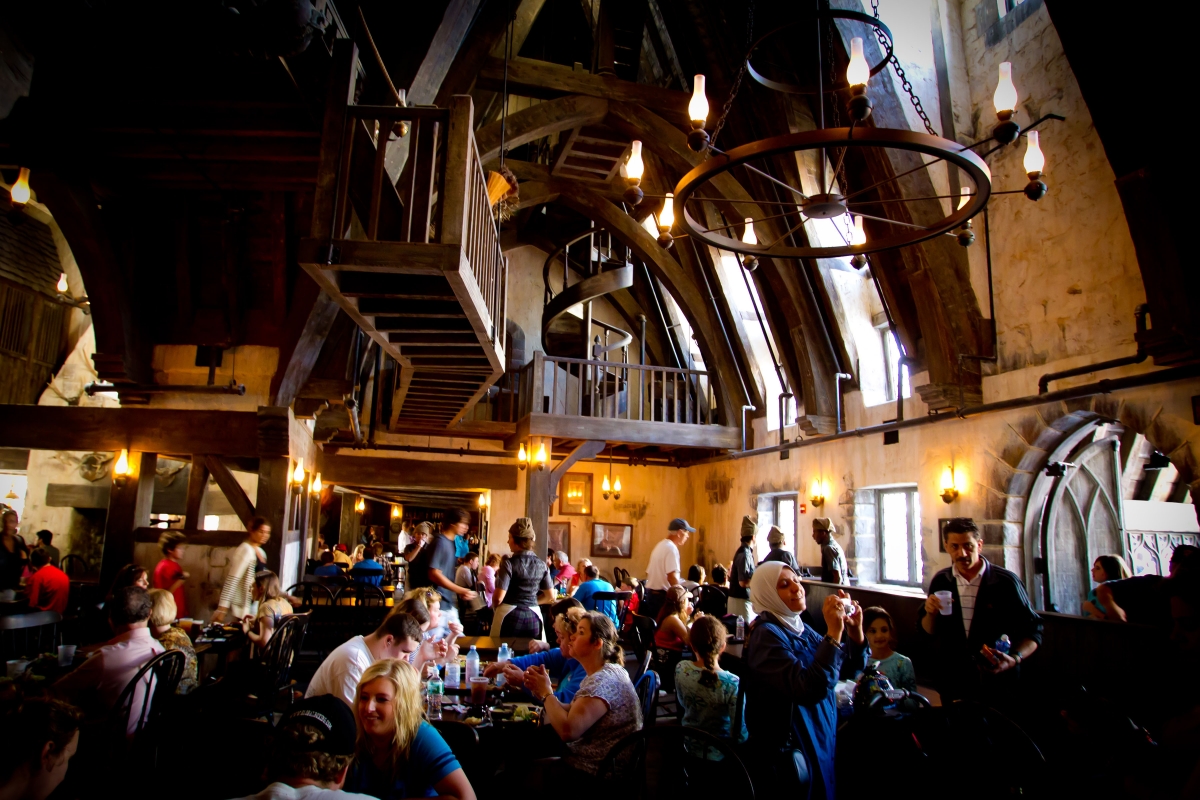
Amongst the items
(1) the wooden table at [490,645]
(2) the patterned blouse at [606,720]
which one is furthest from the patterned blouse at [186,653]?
(2) the patterned blouse at [606,720]

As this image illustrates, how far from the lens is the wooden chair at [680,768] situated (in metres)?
2.48

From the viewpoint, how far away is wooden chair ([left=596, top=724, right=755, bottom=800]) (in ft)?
8.15

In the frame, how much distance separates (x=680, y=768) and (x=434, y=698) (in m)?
1.44

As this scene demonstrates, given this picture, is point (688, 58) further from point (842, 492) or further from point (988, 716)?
point (988, 716)

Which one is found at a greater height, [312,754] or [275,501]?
[275,501]

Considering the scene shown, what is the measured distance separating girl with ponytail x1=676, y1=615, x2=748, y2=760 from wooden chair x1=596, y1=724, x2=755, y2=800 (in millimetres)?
167

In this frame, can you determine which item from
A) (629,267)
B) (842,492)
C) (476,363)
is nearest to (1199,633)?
(476,363)

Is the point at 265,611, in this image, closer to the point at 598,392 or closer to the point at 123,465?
the point at 123,465

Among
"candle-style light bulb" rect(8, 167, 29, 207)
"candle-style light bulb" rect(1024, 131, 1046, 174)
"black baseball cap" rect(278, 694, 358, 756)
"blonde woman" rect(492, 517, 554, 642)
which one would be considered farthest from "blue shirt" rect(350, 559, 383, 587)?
"candle-style light bulb" rect(1024, 131, 1046, 174)

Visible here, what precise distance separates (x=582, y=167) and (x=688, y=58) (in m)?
2.33

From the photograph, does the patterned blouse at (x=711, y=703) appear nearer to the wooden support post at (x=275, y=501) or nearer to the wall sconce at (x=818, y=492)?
the wooden support post at (x=275, y=501)

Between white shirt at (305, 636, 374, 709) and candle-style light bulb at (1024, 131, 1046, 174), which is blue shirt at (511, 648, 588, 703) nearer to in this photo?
white shirt at (305, 636, 374, 709)

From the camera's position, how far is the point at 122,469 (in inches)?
306

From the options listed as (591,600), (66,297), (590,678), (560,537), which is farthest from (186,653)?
(66,297)
